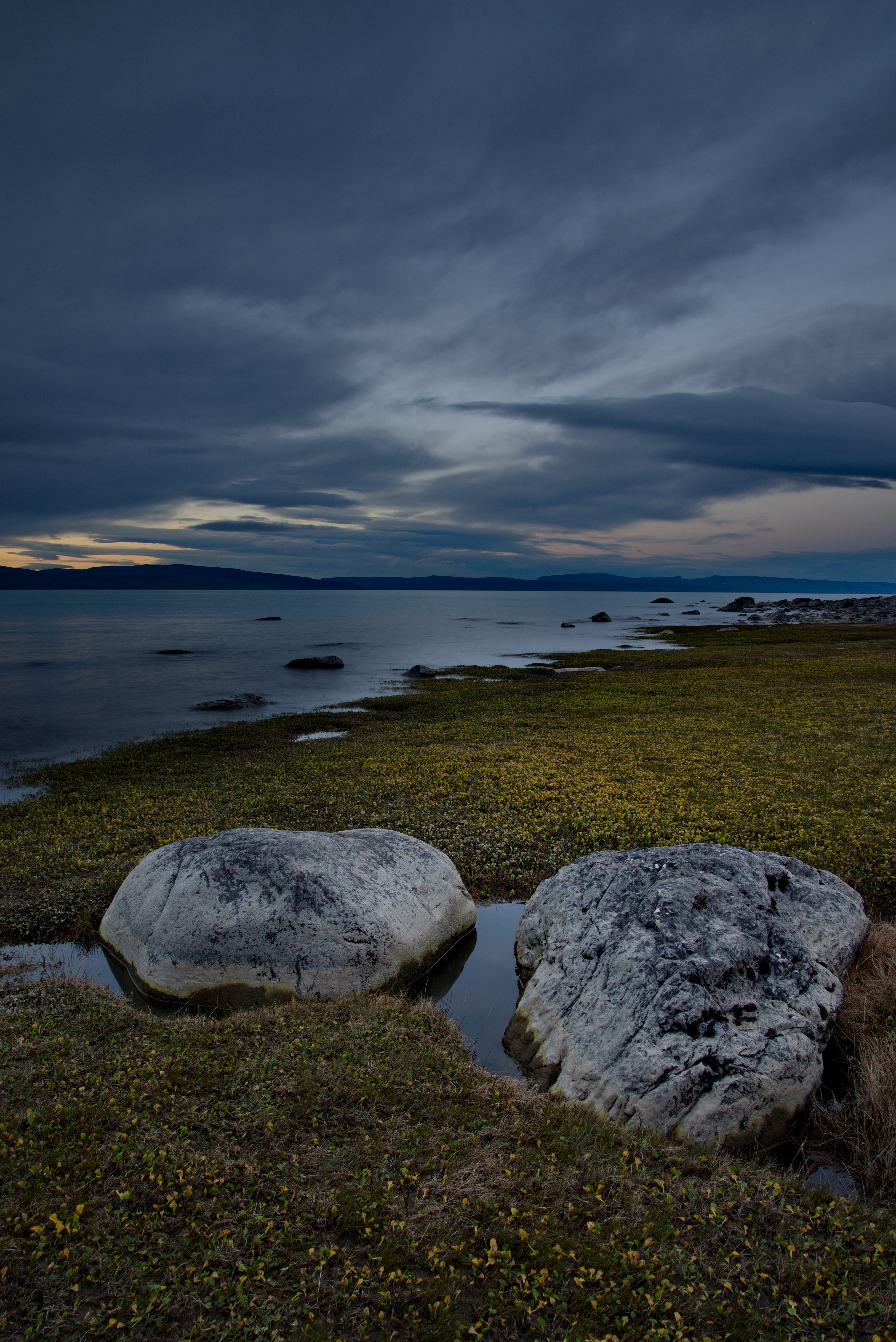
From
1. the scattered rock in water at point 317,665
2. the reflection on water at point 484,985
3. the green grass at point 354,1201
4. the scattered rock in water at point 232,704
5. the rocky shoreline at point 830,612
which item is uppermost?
the rocky shoreline at point 830,612

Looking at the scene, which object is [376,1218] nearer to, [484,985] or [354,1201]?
[354,1201]

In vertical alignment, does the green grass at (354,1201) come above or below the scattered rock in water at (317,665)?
below

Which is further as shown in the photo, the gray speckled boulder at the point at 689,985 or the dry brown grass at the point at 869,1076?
the gray speckled boulder at the point at 689,985

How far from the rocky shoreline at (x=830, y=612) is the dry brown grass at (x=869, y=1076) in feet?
316

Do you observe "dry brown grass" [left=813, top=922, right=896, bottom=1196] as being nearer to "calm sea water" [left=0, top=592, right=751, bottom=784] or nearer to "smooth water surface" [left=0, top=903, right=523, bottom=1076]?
"smooth water surface" [left=0, top=903, right=523, bottom=1076]

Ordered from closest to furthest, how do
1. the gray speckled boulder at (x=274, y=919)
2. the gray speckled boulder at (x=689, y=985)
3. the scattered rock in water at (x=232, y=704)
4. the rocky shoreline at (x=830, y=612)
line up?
the gray speckled boulder at (x=689, y=985)
the gray speckled boulder at (x=274, y=919)
the scattered rock in water at (x=232, y=704)
the rocky shoreline at (x=830, y=612)

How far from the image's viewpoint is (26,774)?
2617 cm

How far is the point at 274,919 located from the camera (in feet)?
33.6

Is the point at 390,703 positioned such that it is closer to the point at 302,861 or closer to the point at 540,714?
the point at 540,714

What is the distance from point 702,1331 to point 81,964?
1077cm

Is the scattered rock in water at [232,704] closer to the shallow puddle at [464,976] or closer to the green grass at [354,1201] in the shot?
the green grass at [354,1201]

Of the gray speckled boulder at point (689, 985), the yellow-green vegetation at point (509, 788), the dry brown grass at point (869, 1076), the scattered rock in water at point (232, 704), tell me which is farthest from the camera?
the scattered rock in water at point (232, 704)

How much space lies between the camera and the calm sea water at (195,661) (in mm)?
39438

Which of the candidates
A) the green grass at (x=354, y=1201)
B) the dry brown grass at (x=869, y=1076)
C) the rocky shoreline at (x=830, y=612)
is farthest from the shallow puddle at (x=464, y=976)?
the rocky shoreline at (x=830, y=612)
